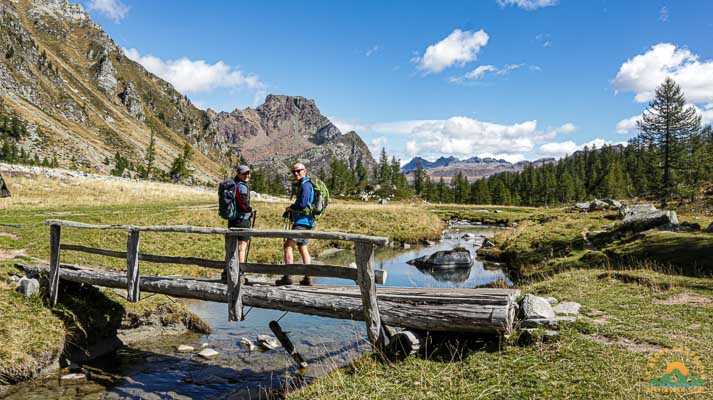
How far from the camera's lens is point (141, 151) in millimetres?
183500

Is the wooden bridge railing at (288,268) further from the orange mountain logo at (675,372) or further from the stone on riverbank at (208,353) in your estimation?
the orange mountain logo at (675,372)

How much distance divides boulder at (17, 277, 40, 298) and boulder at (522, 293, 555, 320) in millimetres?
12866

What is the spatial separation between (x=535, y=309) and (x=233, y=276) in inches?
258

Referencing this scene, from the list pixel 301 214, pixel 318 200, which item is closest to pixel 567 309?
pixel 318 200

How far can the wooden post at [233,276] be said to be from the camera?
31.3ft

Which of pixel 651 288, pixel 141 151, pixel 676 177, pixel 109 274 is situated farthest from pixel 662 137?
pixel 141 151

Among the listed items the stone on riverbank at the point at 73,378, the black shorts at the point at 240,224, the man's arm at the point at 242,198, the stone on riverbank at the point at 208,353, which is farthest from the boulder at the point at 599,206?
the stone on riverbank at the point at 73,378

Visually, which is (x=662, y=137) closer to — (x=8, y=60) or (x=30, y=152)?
(x=30, y=152)

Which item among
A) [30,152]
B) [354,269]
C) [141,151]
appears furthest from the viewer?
[141,151]

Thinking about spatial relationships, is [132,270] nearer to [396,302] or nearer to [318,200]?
[318,200]

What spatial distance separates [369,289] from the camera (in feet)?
26.5

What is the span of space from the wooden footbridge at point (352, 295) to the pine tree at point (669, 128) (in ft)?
189

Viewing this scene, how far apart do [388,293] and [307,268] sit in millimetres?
1857

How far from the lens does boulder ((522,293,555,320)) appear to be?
8402 millimetres
